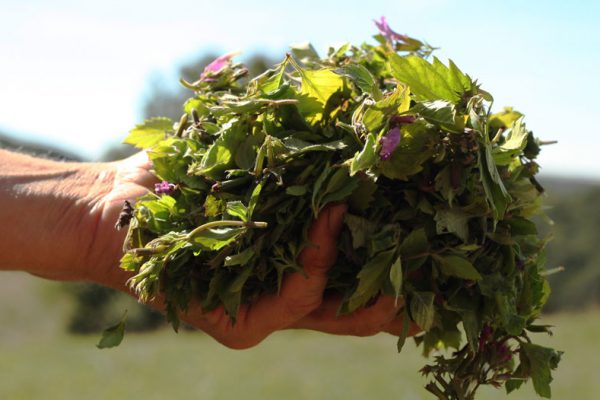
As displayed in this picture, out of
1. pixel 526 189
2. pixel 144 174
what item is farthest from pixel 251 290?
pixel 526 189

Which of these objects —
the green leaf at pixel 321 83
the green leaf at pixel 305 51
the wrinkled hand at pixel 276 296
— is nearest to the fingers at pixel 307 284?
the wrinkled hand at pixel 276 296

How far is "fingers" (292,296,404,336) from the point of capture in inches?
56.1

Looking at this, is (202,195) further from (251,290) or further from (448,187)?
(448,187)

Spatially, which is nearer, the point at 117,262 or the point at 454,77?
the point at 454,77

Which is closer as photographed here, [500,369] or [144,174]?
[500,369]

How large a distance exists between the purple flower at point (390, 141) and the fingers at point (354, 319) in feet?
1.08

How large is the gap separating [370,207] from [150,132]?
0.59 m

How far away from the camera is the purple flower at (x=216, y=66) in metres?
1.60

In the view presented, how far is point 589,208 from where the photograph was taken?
18484 mm

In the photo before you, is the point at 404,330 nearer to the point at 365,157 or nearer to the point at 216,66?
Answer: the point at 365,157

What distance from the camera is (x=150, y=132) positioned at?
1650mm

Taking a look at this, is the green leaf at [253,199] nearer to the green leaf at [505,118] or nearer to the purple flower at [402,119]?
the purple flower at [402,119]

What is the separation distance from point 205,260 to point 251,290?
6.0 inches

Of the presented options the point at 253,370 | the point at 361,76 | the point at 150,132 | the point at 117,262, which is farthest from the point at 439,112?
the point at 253,370
